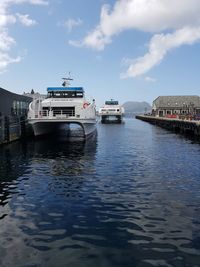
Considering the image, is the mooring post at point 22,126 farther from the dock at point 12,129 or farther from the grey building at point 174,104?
the grey building at point 174,104

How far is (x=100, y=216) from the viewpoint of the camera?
12.8 m

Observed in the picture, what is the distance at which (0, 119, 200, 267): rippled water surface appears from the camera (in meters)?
9.58

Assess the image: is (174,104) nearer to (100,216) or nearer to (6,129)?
(6,129)

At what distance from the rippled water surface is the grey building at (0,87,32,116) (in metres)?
18.8

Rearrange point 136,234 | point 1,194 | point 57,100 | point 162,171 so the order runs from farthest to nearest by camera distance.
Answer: point 57,100 → point 162,171 → point 1,194 → point 136,234

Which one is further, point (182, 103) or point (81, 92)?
point (182, 103)

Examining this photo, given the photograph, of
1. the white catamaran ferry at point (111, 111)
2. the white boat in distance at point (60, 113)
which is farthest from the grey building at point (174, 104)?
the white boat in distance at point (60, 113)

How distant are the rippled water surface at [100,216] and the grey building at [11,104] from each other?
18.8 meters

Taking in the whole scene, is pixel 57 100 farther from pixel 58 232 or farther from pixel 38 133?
pixel 58 232

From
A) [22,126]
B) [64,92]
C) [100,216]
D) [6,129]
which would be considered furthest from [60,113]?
[100,216]

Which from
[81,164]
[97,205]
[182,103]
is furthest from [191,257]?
[182,103]

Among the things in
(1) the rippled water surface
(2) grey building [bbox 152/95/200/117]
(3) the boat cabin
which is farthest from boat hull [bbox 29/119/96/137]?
(2) grey building [bbox 152/95/200/117]

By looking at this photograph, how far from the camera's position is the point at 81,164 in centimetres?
2491

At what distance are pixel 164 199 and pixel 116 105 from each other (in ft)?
323
